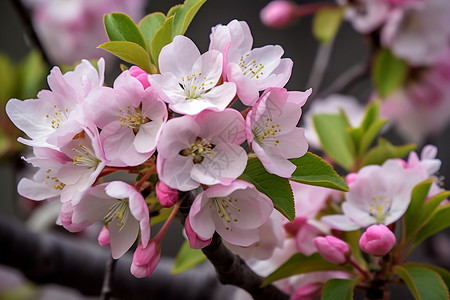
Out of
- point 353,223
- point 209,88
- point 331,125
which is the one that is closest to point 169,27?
point 209,88

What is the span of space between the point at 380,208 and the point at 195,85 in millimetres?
330

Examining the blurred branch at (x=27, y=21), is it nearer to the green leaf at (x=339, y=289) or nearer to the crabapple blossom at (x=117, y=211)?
the crabapple blossom at (x=117, y=211)

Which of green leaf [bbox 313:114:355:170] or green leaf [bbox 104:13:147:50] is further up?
green leaf [bbox 104:13:147:50]

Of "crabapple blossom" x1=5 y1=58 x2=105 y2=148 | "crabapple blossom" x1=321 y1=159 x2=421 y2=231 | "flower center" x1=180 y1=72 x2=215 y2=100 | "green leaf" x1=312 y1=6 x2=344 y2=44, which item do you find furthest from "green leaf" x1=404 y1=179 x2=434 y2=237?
"green leaf" x1=312 y1=6 x2=344 y2=44

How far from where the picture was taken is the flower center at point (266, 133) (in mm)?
575

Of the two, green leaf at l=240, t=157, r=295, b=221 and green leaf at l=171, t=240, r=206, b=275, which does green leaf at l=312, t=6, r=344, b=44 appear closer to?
green leaf at l=171, t=240, r=206, b=275

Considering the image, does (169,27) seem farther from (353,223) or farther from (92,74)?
(353,223)

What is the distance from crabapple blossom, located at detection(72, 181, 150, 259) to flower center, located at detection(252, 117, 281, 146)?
14 centimetres

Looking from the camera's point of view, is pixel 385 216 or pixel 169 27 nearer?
pixel 169 27

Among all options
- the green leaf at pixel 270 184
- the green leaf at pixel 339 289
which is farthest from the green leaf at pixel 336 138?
the green leaf at pixel 270 184

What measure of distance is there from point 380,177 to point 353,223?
8 centimetres

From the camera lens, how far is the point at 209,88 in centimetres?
57

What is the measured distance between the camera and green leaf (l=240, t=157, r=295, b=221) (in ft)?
1.88

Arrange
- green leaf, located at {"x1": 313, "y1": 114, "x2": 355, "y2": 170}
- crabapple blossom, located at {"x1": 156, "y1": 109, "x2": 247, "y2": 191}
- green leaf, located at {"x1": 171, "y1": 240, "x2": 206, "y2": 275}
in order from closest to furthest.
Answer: crabapple blossom, located at {"x1": 156, "y1": 109, "x2": 247, "y2": 191} < green leaf, located at {"x1": 171, "y1": 240, "x2": 206, "y2": 275} < green leaf, located at {"x1": 313, "y1": 114, "x2": 355, "y2": 170}
